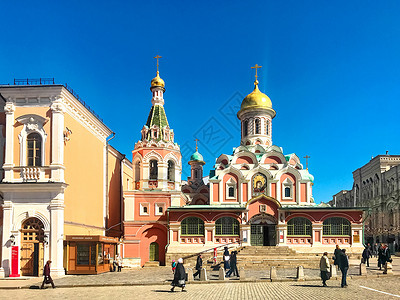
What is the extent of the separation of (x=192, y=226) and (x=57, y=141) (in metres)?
13.7

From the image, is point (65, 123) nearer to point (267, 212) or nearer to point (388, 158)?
point (267, 212)

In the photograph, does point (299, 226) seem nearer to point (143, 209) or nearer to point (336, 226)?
point (336, 226)

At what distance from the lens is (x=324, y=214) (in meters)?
34.9

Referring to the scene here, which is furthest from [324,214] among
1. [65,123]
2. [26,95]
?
[26,95]

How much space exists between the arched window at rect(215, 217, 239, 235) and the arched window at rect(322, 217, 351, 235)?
21.9 ft

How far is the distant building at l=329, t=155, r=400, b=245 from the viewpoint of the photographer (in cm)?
5243

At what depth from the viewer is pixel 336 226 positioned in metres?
35.0

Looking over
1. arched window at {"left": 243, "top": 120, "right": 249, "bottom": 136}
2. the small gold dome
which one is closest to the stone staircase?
arched window at {"left": 243, "top": 120, "right": 249, "bottom": 136}

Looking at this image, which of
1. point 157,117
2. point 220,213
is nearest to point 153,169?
point 157,117

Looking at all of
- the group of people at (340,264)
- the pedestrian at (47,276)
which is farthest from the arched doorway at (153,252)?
the group of people at (340,264)

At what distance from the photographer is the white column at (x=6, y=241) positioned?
78.0 feet

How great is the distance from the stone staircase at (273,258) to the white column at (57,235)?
37.2 ft

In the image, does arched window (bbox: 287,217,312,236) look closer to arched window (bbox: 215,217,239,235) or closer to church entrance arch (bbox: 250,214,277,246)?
church entrance arch (bbox: 250,214,277,246)

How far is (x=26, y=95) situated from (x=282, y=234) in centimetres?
2064
